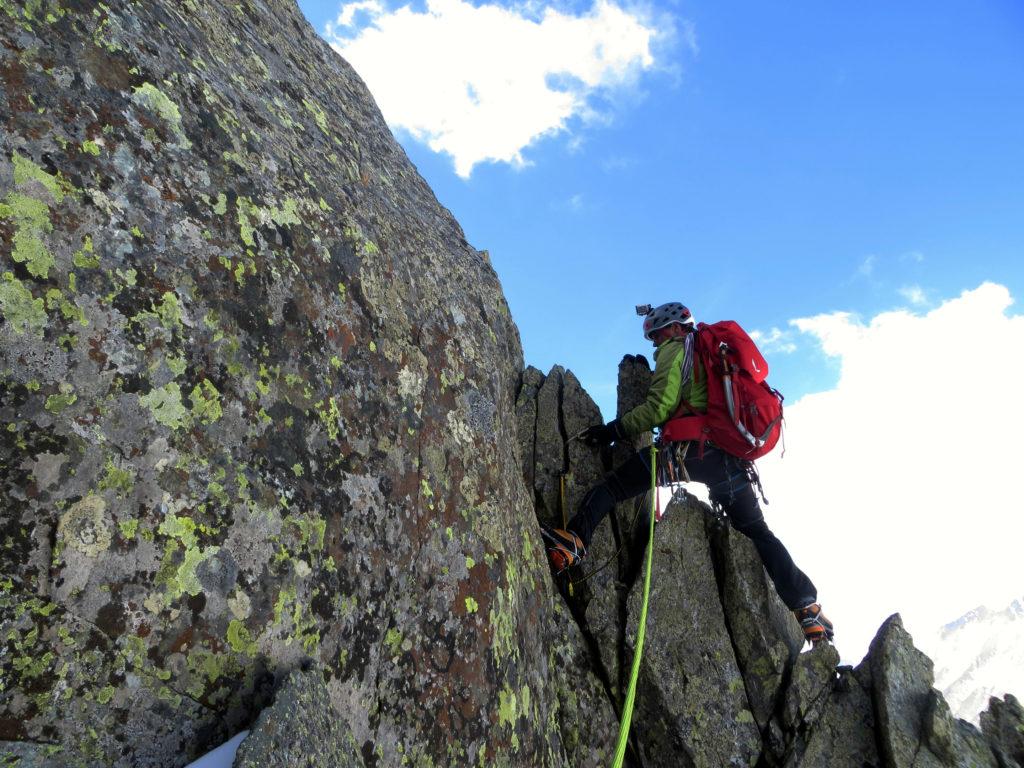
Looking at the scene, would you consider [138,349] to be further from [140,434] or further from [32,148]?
[32,148]

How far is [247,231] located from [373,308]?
1.39m

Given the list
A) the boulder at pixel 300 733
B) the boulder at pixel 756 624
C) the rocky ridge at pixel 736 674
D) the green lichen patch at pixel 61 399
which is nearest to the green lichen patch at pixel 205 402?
the green lichen patch at pixel 61 399

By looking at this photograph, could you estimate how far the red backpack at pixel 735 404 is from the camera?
8.93 metres

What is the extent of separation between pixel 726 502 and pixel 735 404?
1.58 metres

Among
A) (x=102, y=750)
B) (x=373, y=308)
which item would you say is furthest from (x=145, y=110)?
(x=102, y=750)

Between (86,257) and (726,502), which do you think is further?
(726,502)

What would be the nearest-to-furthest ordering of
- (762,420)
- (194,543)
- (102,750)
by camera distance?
(102,750)
(194,543)
(762,420)

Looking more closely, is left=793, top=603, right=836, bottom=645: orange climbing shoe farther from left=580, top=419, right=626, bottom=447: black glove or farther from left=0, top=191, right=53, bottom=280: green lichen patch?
left=0, top=191, right=53, bottom=280: green lichen patch

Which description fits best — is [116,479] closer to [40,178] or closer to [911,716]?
[40,178]

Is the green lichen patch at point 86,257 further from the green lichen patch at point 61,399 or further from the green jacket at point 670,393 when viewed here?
the green jacket at point 670,393

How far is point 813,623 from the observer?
8.78 metres

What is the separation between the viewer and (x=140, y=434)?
12.9 ft

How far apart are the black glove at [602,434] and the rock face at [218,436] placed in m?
3.66

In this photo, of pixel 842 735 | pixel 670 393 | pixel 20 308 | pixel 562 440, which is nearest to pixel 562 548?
pixel 562 440
